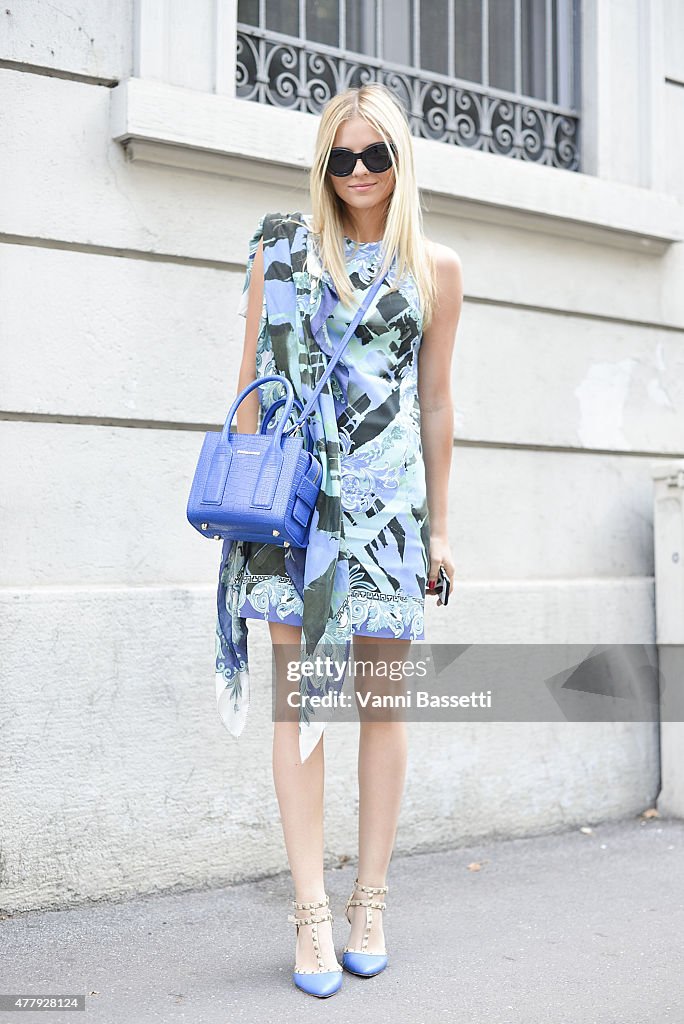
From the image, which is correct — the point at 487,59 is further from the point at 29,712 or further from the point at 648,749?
the point at 29,712

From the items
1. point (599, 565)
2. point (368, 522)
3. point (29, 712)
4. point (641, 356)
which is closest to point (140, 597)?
point (29, 712)

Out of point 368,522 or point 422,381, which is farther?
point 422,381

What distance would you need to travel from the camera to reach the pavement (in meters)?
2.74

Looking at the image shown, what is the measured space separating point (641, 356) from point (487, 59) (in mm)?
1430

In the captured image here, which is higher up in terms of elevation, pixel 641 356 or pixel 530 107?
pixel 530 107

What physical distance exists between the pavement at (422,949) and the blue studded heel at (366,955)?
0.9 inches

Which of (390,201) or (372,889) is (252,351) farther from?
(372,889)

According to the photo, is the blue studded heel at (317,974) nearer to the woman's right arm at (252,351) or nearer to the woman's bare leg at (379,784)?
the woman's bare leg at (379,784)

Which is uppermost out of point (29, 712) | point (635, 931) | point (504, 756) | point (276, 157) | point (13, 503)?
point (276, 157)

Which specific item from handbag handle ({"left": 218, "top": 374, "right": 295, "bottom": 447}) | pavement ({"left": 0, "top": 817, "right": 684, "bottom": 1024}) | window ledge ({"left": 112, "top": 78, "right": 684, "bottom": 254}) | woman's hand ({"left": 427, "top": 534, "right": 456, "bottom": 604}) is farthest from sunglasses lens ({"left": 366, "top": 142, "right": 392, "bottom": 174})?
pavement ({"left": 0, "top": 817, "right": 684, "bottom": 1024})

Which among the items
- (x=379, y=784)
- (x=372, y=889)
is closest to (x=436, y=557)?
(x=379, y=784)

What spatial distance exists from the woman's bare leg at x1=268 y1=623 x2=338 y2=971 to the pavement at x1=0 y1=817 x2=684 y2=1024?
130 mm

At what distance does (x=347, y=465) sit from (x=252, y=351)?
387 mm

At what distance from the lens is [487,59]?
5027 mm
